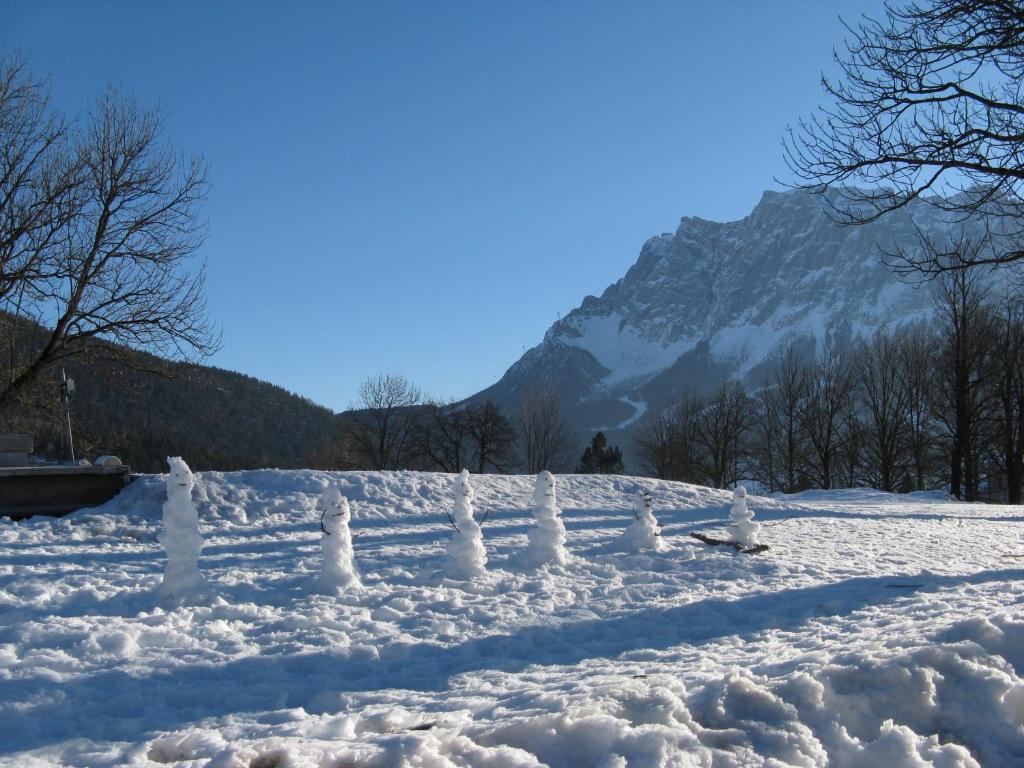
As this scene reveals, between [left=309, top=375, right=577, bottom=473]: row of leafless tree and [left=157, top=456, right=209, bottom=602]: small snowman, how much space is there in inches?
1423

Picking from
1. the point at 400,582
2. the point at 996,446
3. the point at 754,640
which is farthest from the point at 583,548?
the point at 996,446

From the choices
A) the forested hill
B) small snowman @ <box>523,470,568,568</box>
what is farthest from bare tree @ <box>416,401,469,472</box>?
small snowman @ <box>523,470,568,568</box>

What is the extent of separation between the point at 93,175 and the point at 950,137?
1584 cm

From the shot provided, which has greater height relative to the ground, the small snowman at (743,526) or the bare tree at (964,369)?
the bare tree at (964,369)

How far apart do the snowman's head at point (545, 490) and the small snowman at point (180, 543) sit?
15.2 ft

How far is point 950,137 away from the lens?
9219mm

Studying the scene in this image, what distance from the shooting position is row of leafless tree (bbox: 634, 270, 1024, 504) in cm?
3125

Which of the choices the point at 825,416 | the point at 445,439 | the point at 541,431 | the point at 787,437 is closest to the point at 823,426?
the point at 825,416

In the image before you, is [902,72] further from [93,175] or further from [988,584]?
[93,175]

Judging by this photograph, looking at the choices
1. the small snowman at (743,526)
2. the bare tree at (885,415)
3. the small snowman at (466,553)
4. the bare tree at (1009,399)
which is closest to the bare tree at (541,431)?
the bare tree at (885,415)

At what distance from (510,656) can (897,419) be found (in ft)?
131

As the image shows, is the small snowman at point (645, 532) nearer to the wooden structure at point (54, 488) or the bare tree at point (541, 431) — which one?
the wooden structure at point (54, 488)

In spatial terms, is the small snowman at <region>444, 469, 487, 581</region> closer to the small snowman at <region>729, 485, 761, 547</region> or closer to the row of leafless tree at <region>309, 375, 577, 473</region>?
the small snowman at <region>729, 485, 761, 547</region>

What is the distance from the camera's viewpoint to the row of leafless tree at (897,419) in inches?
1230
